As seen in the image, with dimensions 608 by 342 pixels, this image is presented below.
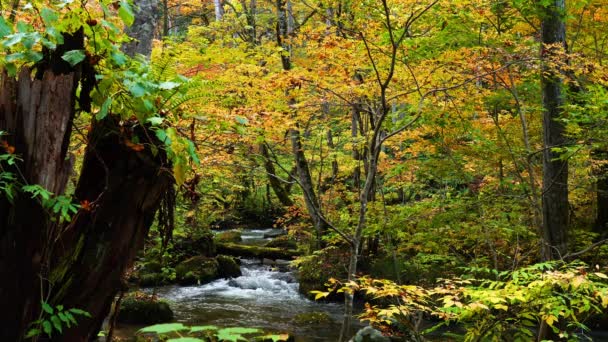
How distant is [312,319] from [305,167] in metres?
3.93

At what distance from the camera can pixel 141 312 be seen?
9984mm

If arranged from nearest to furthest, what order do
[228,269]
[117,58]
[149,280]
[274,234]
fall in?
[117,58] < [149,280] < [228,269] < [274,234]

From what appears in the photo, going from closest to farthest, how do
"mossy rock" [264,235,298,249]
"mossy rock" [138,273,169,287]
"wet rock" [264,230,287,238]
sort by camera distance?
"mossy rock" [138,273,169,287] < "mossy rock" [264,235,298,249] < "wet rock" [264,230,287,238]

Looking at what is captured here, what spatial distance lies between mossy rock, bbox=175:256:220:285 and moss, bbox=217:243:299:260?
1819 mm

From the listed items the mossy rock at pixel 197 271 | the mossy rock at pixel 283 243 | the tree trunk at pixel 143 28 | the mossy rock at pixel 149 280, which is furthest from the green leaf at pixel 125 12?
the mossy rock at pixel 283 243

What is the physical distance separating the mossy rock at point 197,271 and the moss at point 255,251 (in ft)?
5.97

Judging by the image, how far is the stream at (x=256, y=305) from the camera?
10.3 meters

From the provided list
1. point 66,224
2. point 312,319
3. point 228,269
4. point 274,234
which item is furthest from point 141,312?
point 274,234

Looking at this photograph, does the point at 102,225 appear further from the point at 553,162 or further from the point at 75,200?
the point at 553,162

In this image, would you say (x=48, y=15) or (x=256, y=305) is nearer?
(x=48, y=15)

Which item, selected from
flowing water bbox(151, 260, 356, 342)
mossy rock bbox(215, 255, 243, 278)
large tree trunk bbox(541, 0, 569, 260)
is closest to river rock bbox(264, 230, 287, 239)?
flowing water bbox(151, 260, 356, 342)

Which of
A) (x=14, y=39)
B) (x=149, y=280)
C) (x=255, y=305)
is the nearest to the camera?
(x=14, y=39)

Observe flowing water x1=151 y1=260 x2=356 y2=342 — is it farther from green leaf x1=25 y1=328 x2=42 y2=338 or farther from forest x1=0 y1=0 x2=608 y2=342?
green leaf x1=25 y1=328 x2=42 y2=338

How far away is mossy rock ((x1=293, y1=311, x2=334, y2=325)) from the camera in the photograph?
10570 millimetres
